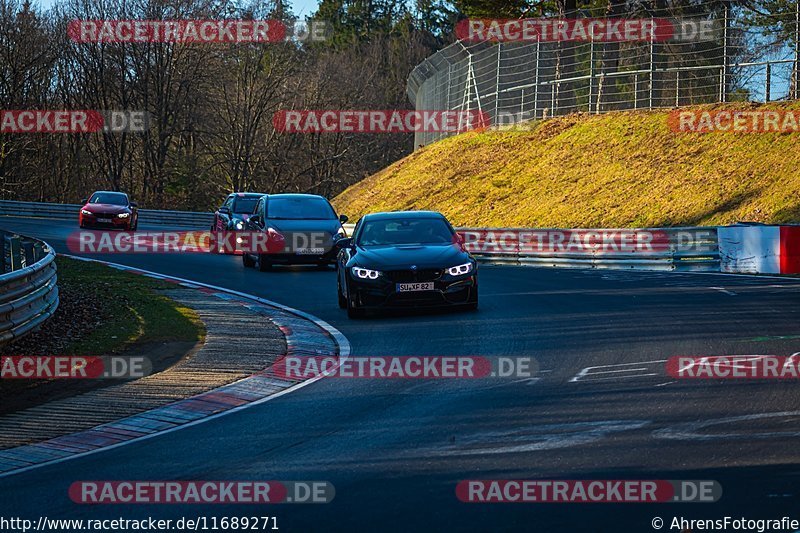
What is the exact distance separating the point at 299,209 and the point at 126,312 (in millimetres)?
9047

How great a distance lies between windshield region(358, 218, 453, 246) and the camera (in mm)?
17016

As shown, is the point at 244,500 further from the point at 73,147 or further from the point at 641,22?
the point at 73,147

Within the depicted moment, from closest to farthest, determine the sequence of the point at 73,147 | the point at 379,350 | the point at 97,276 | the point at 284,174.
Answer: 1. the point at 379,350
2. the point at 97,276
3. the point at 73,147
4. the point at 284,174

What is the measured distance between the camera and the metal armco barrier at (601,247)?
23.3 metres

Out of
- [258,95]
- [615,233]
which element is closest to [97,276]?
[615,233]

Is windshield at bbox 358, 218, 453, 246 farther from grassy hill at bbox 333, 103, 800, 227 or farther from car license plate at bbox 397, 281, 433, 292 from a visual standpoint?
grassy hill at bbox 333, 103, 800, 227

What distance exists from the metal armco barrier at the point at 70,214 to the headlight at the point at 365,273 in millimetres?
34934

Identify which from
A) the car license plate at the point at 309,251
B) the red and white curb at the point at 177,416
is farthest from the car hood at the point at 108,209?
the red and white curb at the point at 177,416

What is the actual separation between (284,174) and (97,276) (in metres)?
48.4

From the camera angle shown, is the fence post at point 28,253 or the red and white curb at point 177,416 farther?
the fence post at point 28,253

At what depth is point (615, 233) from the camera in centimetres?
2492

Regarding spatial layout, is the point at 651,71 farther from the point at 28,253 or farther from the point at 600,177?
the point at 28,253

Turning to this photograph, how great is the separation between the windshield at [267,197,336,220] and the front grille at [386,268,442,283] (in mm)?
9327

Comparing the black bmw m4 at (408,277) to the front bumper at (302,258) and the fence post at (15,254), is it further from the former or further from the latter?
the front bumper at (302,258)
